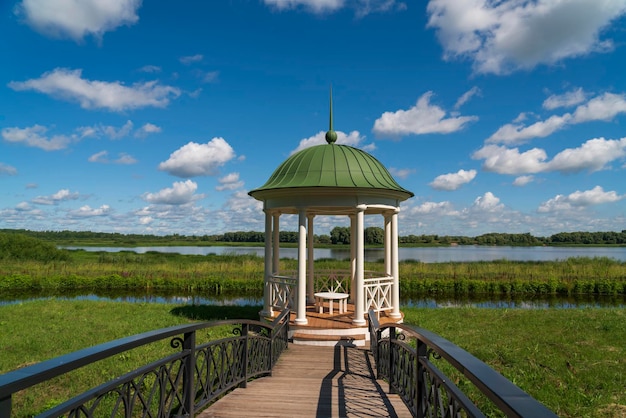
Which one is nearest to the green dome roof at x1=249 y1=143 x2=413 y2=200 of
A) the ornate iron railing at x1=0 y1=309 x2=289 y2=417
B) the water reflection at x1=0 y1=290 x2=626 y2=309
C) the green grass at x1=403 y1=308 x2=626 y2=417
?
the ornate iron railing at x1=0 y1=309 x2=289 y2=417

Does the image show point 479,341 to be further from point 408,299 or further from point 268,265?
point 408,299

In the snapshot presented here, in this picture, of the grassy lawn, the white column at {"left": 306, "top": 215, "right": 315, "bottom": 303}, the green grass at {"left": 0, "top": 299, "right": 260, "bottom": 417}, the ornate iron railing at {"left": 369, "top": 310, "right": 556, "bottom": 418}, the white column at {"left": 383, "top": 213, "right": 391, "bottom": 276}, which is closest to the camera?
the ornate iron railing at {"left": 369, "top": 310, "right": 556, "bottom": 418}

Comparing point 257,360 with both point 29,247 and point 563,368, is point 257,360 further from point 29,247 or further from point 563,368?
point 29,247

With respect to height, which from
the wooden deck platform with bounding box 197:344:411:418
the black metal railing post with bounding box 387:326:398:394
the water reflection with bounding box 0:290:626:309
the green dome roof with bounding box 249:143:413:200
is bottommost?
the water reflection with bounding box 0:290:626:309

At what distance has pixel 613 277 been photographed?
24109mm

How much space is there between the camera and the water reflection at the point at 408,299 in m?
18.9

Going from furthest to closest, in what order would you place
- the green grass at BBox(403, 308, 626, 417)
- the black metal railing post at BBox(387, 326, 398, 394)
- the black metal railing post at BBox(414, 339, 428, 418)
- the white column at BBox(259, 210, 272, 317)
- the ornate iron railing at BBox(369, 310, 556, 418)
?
the white column at BBox(259, 210, 272, 317) < the green grass at BBox(403, 308, 626, 417) < the black metal railing post at BBox(387, 326, 398, 394) < the black metal railing post at BBox(414, 339, 428, 418) < the ornate iron railing at BBox(369, 310, 556, 418)

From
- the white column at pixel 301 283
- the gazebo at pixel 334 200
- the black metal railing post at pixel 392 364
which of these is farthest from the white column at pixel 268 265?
the black metal railing post at pixel 392 364

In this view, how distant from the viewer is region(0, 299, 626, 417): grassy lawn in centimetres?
593

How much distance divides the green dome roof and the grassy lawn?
13.7 feet

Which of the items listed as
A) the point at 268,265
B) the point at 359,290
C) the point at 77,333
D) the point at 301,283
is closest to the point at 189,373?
the point at 301,283

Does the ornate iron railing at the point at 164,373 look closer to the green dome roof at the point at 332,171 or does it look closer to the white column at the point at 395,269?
the white column at the point at 395,269

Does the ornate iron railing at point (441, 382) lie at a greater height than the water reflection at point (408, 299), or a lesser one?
greater

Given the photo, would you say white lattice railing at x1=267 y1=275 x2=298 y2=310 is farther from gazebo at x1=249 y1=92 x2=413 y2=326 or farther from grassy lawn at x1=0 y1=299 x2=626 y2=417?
grassy lawn at x1=0 y1=299 x2=626 y2=417
